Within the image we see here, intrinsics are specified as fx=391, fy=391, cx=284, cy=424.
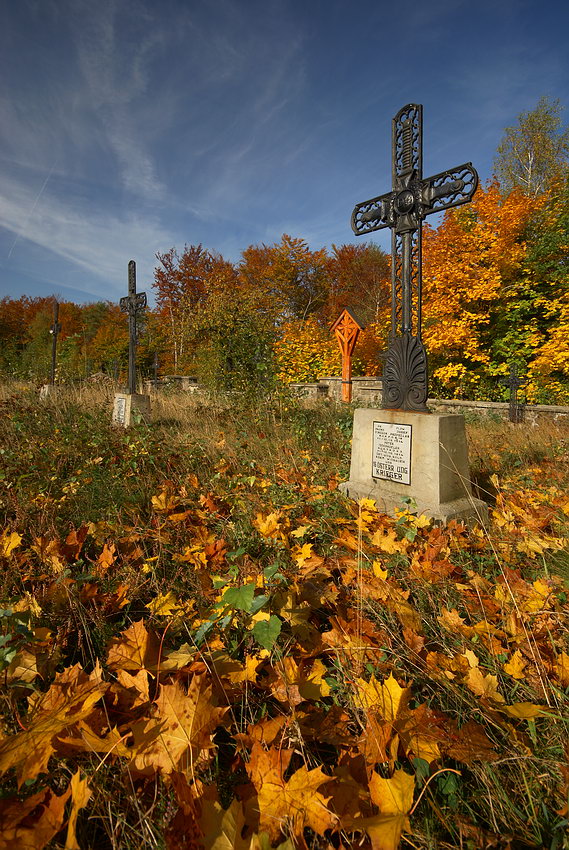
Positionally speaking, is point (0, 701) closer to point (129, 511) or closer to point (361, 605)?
point (361, 605)

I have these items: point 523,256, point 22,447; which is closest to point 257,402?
point 22,447

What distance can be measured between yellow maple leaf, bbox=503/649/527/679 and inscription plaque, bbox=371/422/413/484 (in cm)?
190

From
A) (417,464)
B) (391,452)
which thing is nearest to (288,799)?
(417,464)

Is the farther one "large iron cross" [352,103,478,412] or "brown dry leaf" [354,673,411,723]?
"large iron cross" [352,103,478,412]

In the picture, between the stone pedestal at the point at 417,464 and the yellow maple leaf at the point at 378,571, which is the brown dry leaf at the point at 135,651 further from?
the stone pedestal at the point at 417,464

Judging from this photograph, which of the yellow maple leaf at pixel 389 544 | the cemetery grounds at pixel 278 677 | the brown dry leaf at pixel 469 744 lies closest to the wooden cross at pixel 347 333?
the cemetery grounds at pixel 278 677

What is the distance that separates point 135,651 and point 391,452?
8.68 ft

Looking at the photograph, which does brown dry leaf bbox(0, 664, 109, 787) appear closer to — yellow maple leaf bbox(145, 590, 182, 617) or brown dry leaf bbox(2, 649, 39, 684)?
brown dry leaf bbox(2, 649, 39, 684)

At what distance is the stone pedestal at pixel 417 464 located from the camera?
3.22 metres

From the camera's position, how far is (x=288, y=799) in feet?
3.44

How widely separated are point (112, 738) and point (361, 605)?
121 centimetres

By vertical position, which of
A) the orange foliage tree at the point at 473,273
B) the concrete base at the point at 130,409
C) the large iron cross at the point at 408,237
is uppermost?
the orange foliage tree at the point at 473,273

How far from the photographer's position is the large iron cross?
11.7 ft

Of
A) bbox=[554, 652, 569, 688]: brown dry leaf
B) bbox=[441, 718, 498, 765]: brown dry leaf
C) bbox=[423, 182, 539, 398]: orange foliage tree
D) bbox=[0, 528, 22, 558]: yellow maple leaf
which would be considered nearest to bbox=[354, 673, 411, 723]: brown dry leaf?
bbox=[441, 718, 498, 765]: brown dry leaf
